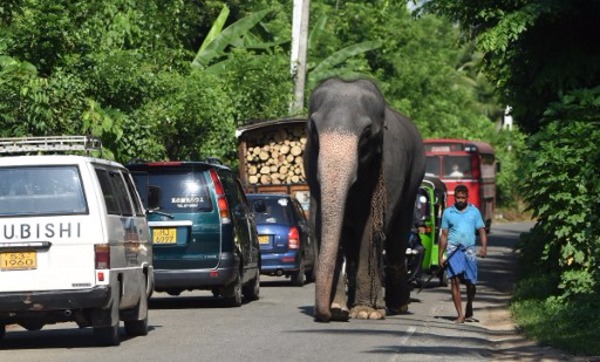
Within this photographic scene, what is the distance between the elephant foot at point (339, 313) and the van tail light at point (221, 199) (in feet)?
11.1

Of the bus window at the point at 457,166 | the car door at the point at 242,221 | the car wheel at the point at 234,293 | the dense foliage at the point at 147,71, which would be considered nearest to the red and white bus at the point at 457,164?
the bus window at the point at 457,166

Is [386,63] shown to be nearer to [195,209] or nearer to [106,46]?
[106,46]

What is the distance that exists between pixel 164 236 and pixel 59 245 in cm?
629

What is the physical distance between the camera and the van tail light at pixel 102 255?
14.8 meters

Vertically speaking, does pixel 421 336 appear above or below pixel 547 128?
below

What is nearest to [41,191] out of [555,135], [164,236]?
[164,236]

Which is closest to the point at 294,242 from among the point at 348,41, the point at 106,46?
the point at 106,46

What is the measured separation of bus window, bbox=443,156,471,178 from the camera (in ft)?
160

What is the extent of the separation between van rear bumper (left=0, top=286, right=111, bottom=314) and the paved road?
488mm

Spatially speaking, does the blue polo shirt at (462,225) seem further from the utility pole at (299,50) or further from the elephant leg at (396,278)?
the utility pole at (299,50)

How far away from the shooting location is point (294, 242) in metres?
27.4

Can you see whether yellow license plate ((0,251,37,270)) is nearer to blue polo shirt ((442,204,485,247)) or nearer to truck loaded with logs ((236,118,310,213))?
blue polo shirt ((442,204,485,247))

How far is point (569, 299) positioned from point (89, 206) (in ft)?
25.3

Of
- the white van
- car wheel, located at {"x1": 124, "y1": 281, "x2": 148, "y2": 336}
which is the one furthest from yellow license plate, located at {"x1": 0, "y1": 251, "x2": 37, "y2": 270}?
car wheel, located at {"x1": 124, "y1": 281, "x2": 148, "y2": 336}
